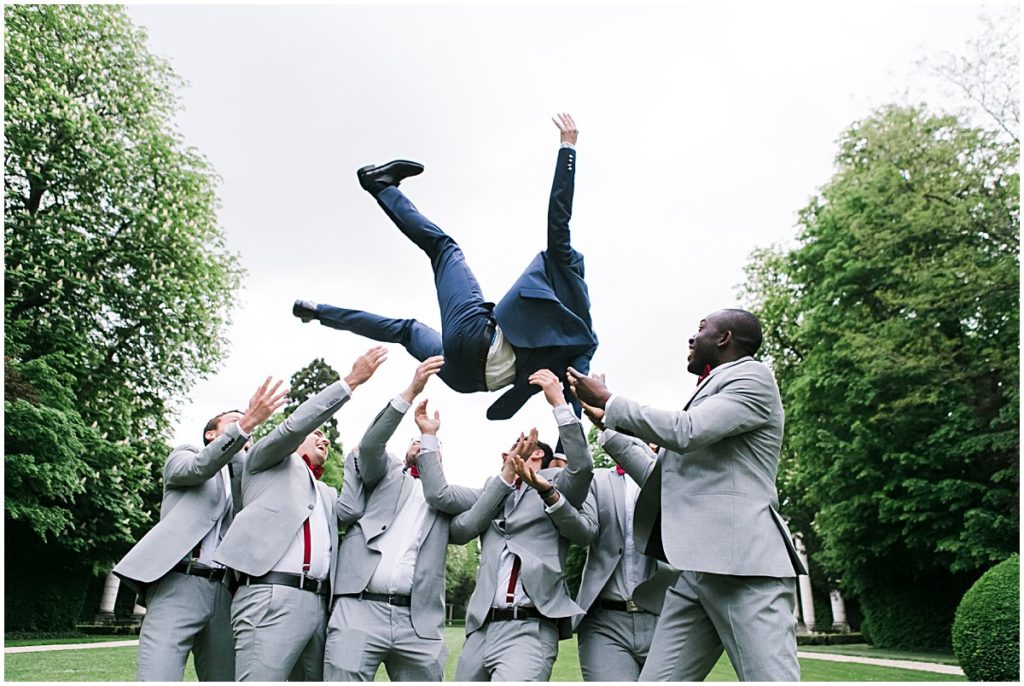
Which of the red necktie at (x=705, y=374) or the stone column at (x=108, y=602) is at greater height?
the red necktie at (x=705, y=374)

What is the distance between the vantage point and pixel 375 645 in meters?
4.98

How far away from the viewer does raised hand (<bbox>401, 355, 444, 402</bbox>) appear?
5.25m

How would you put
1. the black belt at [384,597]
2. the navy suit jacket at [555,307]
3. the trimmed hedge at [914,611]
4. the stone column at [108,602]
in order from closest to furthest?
the black belt at [384,597] → the navy suit jacket at [555,307] → the trimmed hedge at [914,611] → the stone column at [108,602]

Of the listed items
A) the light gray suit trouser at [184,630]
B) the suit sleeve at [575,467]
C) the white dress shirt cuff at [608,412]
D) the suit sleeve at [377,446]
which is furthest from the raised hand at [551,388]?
the light gray suit trouser at [184,630]

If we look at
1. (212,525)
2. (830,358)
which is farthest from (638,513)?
(830,358)

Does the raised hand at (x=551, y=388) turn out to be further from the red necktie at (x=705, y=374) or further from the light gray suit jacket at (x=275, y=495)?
the light gray suit jacket at (x=275, y=495)

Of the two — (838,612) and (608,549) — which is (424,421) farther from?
(838,612)

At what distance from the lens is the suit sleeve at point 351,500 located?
215 inches

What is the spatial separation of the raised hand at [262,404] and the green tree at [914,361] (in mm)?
16189

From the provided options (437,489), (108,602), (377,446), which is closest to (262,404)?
(377,446)

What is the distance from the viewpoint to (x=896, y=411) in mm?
19312

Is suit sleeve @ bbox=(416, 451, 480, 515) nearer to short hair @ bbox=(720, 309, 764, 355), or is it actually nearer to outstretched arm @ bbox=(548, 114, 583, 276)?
outstretched arm @ bbox=(548, 114, 583, 276)

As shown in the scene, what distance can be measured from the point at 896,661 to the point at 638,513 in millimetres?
17790

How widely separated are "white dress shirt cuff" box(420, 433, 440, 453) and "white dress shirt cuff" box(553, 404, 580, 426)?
0.87 meters
